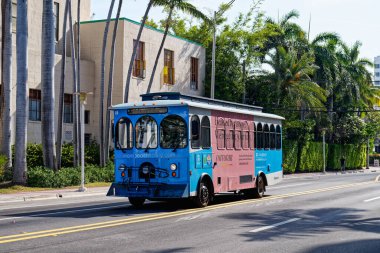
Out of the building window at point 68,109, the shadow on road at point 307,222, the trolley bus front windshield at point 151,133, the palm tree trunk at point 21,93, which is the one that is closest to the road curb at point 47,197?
the palm tree trunk at point 21,93

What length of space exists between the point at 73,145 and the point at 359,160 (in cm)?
4813

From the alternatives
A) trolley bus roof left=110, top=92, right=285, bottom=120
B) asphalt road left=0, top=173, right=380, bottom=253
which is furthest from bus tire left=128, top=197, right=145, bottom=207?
trolley bus roof left=110, top=92, right=285, bottom=120

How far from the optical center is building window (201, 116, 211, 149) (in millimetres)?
17203

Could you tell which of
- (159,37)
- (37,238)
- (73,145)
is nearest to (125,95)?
(73,145)

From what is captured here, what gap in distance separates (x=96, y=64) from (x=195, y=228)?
2547cm

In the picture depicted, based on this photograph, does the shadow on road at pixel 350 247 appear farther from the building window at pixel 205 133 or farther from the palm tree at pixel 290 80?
the palm tree at pixel 290 80

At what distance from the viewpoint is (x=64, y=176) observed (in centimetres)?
2681

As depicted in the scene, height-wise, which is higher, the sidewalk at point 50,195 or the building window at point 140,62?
the building window at point 140,62

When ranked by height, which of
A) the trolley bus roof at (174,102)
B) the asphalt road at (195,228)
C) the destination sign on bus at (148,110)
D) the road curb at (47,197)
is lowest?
the road curb at (47,197)

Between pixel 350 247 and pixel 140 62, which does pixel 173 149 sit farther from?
pixel 140 62

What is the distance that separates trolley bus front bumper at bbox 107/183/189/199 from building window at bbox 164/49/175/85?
24.3 metres

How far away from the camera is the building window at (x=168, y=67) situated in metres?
40.7

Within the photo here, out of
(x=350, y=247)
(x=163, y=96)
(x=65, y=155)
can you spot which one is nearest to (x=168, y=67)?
(x=65, y=155)

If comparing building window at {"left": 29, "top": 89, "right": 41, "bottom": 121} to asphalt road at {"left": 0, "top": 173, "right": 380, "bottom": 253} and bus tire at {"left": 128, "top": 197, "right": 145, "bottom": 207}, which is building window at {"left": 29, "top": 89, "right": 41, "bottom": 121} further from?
bus tire at {"left": 128, "top": 197, "right": 145, "bottom": 207}
